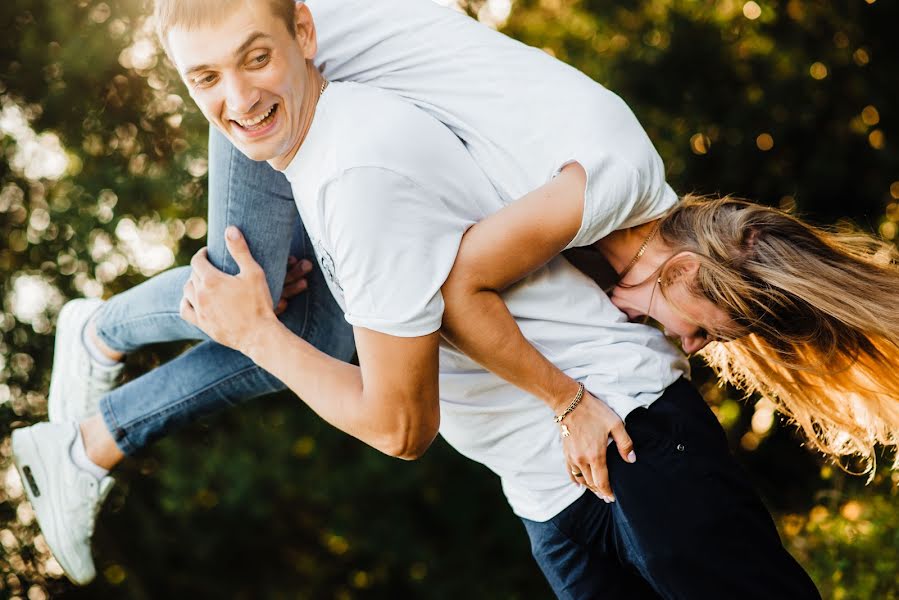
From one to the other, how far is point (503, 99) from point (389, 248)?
16.5 inches

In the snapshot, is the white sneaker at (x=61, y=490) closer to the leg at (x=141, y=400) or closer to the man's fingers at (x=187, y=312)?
the leg at (x=141, y=400)

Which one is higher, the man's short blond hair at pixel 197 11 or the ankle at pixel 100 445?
the man's short blond hair at pixel 197 11

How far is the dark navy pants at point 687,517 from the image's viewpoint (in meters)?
1.78

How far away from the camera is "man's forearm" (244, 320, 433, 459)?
179cm

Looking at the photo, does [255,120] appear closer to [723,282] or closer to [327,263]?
[327,263]

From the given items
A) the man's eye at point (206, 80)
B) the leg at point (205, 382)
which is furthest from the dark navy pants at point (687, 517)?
the man's eye at point (206, 80)

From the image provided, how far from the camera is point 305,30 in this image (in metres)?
1.83

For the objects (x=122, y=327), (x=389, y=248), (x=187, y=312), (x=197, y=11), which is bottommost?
(x=122, y=327)

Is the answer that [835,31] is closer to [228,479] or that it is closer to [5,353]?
[228,479]

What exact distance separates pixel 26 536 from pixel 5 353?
0.75 m

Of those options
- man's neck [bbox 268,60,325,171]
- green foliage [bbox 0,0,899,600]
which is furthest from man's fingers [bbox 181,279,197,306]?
green foliage [bbox 0,0,899,600]

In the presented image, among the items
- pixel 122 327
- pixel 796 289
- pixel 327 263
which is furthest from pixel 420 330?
pixel 122 327

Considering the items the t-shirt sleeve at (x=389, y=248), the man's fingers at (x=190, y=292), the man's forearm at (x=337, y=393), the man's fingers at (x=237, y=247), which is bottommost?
the man's fingers at (x=190, y=292)

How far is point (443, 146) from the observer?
1768 mm
